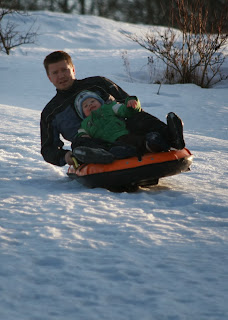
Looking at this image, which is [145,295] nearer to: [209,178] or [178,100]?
[209,178]

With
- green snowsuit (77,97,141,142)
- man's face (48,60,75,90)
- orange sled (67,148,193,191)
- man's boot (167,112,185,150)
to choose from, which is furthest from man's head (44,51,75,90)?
man's boot (167,112,185,150)

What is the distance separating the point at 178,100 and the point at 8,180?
539 cm

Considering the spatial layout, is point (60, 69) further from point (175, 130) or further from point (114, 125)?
point (175, 130)

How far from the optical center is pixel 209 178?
3.72 metres

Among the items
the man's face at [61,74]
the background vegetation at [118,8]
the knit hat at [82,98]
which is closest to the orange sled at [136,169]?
the knit hat at [82,98]

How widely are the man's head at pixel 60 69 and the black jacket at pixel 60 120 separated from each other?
62 millimetres

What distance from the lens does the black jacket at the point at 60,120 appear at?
3.44 m

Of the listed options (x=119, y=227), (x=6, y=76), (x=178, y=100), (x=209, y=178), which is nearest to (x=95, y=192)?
(x=119, y=227)

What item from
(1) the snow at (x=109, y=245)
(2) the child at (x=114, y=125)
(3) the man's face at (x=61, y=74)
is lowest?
(1) the snow at (x=109, y=245)

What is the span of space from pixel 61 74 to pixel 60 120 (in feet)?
1.13

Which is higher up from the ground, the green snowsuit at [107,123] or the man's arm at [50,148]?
the green snowsuit at [107,123]

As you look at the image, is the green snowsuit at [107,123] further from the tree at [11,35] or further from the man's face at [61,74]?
the tree at [11,35]

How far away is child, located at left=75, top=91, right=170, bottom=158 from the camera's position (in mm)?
3021

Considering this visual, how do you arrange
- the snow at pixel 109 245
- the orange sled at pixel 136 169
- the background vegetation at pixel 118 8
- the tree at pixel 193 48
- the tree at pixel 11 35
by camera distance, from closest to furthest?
the snow at pixel 109 245 < the orange sled at pixel 136 169 < the tree at pixel 193 48 < the tree at pixel 11 35 < the background vegetation at pixel 118 8
